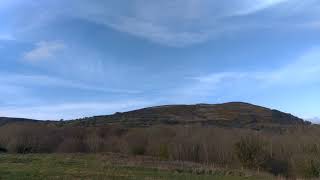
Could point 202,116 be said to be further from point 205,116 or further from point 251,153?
point 251,153

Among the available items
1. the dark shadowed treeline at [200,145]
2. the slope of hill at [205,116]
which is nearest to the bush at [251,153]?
the dark shadowed treeline at [200,145]

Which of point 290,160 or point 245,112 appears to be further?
point 245,112

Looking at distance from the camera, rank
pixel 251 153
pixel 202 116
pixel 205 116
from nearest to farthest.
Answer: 1. pixel 251 153
2. pixel 205 116
3. pixel 202 116

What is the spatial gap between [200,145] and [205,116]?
348 ft

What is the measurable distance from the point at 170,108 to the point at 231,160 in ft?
422

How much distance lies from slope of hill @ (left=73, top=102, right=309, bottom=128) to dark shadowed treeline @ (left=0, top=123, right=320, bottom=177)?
66.9m

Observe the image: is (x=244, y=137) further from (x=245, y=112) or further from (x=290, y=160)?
(x=245, y=112)

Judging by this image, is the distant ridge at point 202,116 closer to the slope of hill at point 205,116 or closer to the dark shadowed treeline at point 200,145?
the slope of hill at point 205,116

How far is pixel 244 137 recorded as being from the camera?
199 feet

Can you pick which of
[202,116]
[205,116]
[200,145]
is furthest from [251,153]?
[202,116]

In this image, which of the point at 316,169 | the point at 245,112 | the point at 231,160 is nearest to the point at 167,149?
the point at 231,160

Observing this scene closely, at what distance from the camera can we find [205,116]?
175125mm

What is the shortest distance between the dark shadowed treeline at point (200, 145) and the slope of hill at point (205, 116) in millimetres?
66945

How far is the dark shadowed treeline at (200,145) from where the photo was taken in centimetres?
5662
